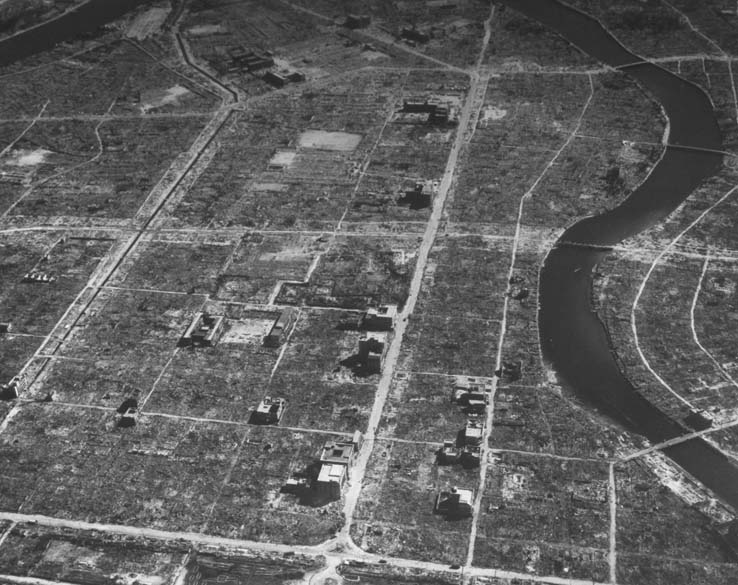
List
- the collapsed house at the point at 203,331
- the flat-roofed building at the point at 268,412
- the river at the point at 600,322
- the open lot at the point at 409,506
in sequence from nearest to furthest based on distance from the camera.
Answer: the open lot at the point at 409,506
the river at the point at 600,322
the flat-roofed building at the point at 268,412
the collapsed house at the point at 203,331

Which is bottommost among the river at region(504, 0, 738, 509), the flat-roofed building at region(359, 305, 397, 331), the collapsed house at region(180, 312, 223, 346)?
the river at region(504, 0, 738, 509)

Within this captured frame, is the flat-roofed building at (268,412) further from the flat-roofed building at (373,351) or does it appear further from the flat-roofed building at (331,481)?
the flat-roofed building at (373,351)

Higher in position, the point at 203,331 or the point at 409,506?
the point at 203,331

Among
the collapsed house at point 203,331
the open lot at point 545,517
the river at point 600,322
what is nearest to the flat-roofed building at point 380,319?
the collapsed house at point 203,331

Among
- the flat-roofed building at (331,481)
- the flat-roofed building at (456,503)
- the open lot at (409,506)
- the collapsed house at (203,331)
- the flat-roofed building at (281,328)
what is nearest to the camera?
the open lot at (409,506)

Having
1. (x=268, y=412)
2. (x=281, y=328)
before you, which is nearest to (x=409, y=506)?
(x=268, y=412)

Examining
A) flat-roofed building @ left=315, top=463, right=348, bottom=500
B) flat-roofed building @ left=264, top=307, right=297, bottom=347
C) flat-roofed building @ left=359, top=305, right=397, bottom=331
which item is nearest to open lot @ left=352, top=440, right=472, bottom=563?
flat-roofed building @ left=315, top=463, right=348, bottom=500

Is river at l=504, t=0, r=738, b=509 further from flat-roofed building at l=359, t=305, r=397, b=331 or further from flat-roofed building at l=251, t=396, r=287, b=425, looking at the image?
flat-roofed building at l=251, t=396, r=287, b=425

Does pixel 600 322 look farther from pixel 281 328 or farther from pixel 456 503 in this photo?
pixel 281 328

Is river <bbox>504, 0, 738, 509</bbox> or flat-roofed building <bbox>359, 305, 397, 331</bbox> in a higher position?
flat-roofed building <bbox>359, 305, 397, 331</bbox>
